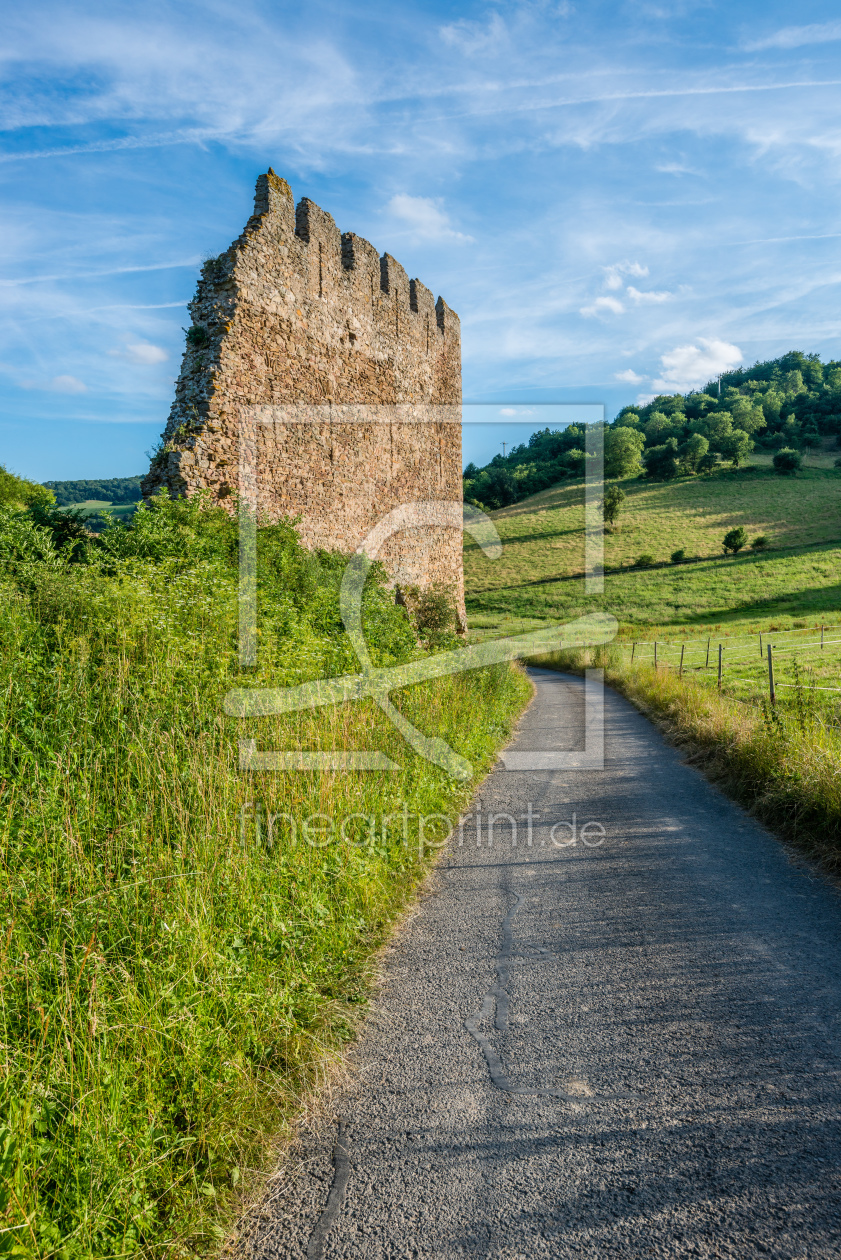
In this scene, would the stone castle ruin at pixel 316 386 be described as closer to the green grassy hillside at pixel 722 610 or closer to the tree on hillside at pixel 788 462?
the green grassy hillside at pixel 722 610

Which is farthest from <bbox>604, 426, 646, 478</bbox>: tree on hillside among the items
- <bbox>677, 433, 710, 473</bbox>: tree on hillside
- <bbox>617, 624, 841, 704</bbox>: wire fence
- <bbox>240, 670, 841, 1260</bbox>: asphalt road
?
<bbox>240, 670, 841, 1260</bbox>: asphalt road

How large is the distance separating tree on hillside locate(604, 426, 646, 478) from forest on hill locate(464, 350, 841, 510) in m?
0.13

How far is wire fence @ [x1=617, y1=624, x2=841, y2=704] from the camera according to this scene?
19.7m

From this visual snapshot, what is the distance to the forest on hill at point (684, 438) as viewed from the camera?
8250 centimetres

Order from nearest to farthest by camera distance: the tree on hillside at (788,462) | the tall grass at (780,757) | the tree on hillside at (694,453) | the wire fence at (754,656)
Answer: the tall grass at (780,757)
the wire fence at (754,656)
the tree on hillside at (788,462)
the tree on hillside at (694,453)

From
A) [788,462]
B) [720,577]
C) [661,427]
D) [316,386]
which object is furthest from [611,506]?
[316,386]

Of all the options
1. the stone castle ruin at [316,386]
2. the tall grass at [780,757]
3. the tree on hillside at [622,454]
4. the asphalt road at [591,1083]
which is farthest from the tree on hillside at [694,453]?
the asphalt road at [591,1083]

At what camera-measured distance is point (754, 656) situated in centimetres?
2684

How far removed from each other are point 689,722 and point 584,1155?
10132 millimetres

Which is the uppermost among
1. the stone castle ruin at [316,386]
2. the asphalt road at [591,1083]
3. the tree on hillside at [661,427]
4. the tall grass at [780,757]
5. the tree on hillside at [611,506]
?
the tree on hillside at [661,427]

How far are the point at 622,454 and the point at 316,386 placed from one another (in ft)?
271

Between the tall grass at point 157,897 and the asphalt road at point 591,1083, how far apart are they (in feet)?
1.09

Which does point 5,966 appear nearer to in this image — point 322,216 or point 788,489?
point 322,216

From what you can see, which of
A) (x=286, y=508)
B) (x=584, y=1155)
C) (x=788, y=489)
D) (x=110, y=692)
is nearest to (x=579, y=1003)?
(x=584, y=1155)
